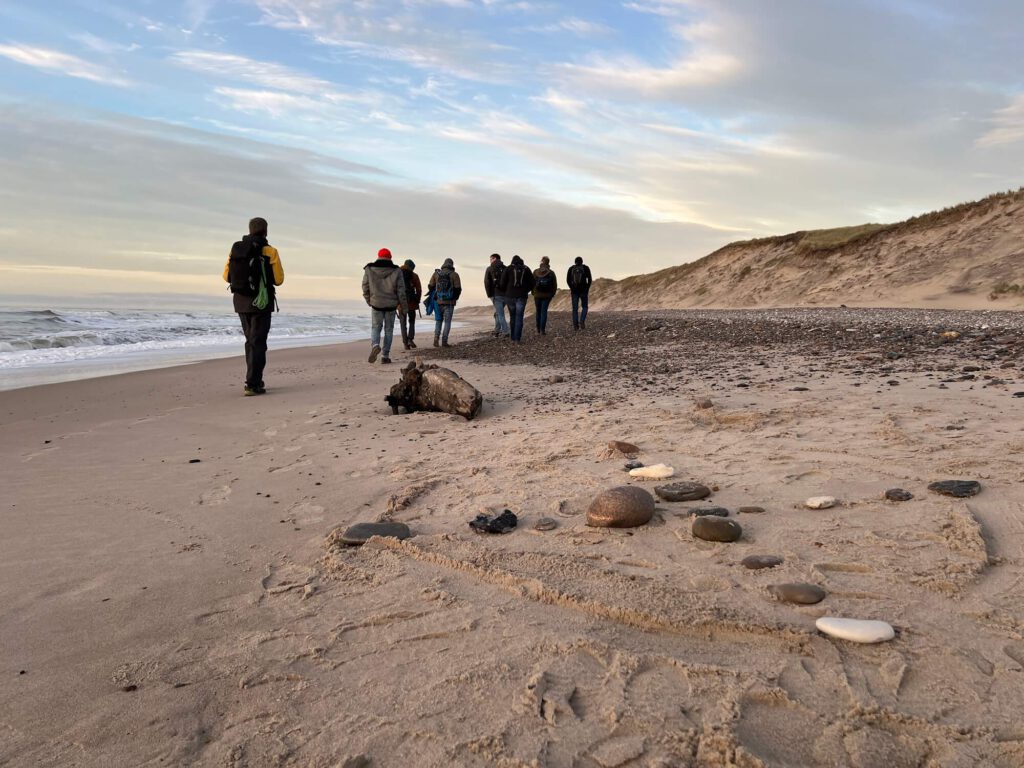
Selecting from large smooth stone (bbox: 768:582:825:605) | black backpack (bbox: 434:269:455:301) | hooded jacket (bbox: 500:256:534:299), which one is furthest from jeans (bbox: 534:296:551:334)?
large smooth stone (bbox: 768:582:825:605)

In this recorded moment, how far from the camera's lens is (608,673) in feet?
6.37

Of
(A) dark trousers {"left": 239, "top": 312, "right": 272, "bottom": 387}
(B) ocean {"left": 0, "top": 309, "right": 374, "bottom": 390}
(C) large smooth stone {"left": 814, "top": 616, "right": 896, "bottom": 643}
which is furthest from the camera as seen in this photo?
(B) ocean {"left": 0, "top": 309, "right": 374, "bottom": 390}

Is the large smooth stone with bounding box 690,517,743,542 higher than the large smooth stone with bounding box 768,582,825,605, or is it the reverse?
the large smooth stone with bounding box 690,517,743,542

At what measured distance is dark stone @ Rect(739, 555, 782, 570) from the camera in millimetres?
2564

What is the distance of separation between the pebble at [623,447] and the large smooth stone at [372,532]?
1681 millimetres

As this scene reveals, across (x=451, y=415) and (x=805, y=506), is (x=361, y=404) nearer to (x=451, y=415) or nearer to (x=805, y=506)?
(x=451, y=415)

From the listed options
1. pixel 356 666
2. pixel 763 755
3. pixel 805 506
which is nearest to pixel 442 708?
pixel 356 666

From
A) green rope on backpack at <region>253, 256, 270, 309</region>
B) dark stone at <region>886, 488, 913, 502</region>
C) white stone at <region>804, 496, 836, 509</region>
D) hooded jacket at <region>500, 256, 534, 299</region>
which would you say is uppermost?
hooded jacket at <region>500, 256, 534, 299</region>

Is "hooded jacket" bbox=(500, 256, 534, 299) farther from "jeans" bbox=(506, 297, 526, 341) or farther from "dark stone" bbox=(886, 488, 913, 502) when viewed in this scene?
"dark stone" bbox=(886, 488, 913, 502)

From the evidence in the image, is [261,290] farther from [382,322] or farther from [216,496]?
[216,496]

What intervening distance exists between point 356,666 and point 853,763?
138cm

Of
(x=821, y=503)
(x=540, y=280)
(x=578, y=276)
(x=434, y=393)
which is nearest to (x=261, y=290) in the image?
(x=434, y=393)

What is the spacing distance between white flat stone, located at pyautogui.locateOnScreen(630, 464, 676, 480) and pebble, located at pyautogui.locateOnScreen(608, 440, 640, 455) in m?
0.47

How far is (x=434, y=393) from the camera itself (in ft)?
20.9
